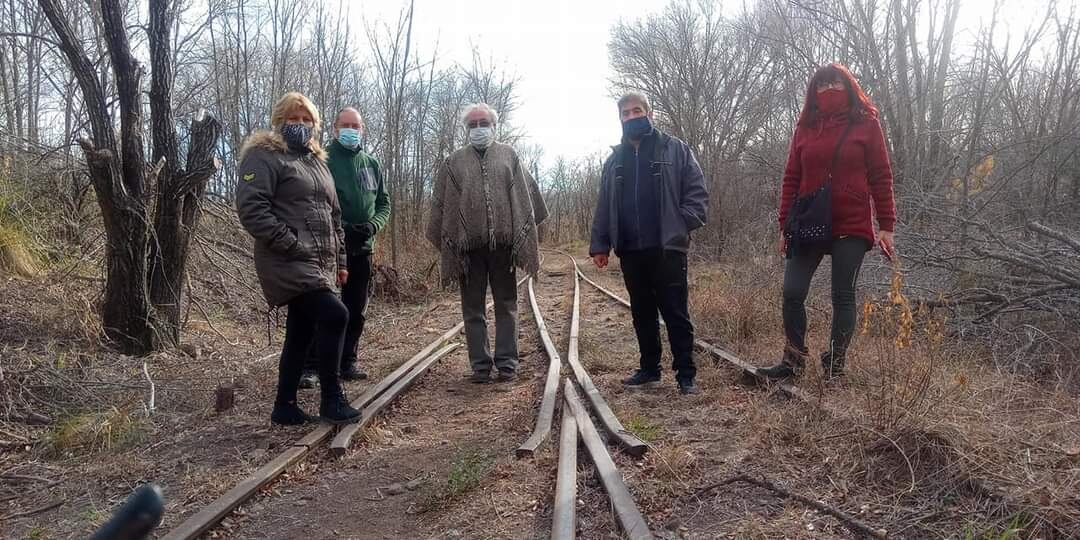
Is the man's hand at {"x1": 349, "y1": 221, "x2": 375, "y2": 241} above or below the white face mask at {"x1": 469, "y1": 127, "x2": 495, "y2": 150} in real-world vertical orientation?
below

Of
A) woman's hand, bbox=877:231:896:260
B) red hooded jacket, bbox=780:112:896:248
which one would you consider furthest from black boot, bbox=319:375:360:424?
woman's hand, bbox=877:231:896:260

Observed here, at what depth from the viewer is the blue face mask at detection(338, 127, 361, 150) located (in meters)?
5.15

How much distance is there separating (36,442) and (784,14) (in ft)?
36.4

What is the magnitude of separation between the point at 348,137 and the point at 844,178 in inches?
139

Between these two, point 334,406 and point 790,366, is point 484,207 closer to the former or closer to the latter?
point 334,406

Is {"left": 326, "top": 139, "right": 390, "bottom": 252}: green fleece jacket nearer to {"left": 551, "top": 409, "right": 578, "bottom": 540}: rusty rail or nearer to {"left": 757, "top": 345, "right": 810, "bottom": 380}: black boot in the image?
{"left": 551, "top": 409, "right": 578, "bottom": 540}: rusty rail

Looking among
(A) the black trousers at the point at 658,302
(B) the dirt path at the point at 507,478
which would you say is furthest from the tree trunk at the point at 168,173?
(A) the black trousers at the point at 658,302

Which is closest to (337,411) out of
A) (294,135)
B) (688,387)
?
(294,135)

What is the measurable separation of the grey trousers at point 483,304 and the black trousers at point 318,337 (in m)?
1.49

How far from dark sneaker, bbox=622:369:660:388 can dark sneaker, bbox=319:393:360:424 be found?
6.34 ft

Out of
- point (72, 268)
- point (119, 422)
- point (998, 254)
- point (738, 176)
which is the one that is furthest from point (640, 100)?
point (738, 176)

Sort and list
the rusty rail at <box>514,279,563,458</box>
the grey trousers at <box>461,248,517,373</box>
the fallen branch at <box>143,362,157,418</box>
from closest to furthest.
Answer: the rusty rail at <box>514,279,563,458</box> < the fallen branch at <box>143,362,157,418</box> < the grey trousers at <box>461,248,517,373</box>

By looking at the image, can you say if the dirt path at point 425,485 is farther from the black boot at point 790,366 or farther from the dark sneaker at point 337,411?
the black boot at point 790,366

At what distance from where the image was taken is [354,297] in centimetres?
538
